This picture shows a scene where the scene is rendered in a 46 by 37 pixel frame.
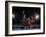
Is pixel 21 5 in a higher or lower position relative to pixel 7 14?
→ higher

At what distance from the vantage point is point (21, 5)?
1.36 meters

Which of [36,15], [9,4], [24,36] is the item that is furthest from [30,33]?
[9,4]

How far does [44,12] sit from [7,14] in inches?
22.5

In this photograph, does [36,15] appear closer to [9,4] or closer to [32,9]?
[32,9]

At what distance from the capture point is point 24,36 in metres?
1.37

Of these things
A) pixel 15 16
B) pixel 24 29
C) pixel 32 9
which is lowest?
pixel 24 29

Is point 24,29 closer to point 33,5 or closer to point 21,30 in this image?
point 21,30

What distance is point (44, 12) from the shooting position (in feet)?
4.64

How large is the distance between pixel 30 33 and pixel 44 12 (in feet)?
1.29

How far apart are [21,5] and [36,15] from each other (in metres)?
0.28

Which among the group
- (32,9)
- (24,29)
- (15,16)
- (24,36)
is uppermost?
(32,9)
